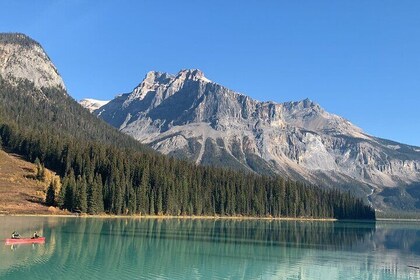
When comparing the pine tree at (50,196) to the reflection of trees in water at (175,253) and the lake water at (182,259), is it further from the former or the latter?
the reflection of trees in water at (175,253)

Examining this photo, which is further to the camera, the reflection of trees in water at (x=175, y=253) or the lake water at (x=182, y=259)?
the reflection of trees in water at (x=175, y=253)

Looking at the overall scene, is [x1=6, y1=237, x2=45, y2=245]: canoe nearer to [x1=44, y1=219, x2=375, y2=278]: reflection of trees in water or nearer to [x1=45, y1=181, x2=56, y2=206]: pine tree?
[x1=44, y1=219, x2=375, y2=278]: reflection of trees in water

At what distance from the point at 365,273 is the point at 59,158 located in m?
145

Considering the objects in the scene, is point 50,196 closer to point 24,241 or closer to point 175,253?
point 24,241

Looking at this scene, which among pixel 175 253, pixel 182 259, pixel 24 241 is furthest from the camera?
pixel 175 253

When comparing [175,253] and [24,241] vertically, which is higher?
[24,241]

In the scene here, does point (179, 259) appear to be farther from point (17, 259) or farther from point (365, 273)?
point (365, 273)

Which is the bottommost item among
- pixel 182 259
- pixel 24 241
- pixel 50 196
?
pixel 182 259

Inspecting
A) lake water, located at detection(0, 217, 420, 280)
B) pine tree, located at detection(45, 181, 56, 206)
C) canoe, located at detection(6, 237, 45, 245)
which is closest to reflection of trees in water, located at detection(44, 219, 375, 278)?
lake water, located at detection(0, 217, 420, 280)

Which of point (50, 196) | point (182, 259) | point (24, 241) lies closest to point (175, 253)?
point (182, 259)

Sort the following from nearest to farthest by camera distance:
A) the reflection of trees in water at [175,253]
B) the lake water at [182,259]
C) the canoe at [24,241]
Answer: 1. the lake water at [182,259]
2. the reflection of trees in water at [175,253]
3. the canoe at [24,241]

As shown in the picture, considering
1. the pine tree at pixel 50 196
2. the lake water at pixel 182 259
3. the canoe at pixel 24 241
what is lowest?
the lake water at pixel 182 259

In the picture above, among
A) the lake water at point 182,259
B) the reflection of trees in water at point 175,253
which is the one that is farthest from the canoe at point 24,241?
the reflection of trees in water at point 175,253

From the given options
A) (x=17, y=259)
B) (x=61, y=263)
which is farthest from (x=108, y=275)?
(x=17, y=259)
